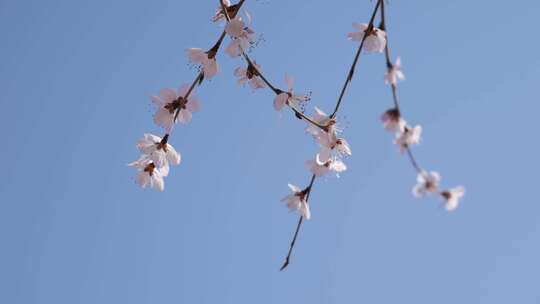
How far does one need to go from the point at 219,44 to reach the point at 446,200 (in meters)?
1.00

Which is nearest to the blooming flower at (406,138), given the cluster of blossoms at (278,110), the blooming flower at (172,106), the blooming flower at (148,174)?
the cluster of blossoms at (278,110)

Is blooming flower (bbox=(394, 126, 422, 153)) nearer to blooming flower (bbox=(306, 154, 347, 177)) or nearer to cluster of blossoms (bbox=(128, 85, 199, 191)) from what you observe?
blooming flower (bbox=(306, 154, 347, 177))

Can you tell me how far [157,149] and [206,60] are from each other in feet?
1.36

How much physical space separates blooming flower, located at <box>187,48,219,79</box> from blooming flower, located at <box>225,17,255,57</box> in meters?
0.08

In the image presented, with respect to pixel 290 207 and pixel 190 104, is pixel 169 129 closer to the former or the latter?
pixel 190 104

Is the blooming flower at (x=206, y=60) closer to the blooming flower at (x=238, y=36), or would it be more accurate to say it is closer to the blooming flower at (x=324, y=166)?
the blooming flower at (x=238, y=36)

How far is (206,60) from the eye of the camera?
Result: 246cm

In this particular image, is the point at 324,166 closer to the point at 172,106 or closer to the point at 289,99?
the point at 289,99

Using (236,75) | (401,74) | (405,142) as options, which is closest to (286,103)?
(236,75)

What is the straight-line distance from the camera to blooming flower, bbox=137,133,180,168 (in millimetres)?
2604

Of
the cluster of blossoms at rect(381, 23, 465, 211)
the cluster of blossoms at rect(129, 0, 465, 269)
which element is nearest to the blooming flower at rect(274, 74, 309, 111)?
the cluster of blossoms at rect(129, 0, 465, 269)

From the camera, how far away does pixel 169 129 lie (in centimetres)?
260

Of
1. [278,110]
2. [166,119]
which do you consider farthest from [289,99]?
[166,119]

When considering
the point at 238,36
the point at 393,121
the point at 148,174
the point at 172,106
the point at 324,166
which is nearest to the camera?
the point at 393,121
